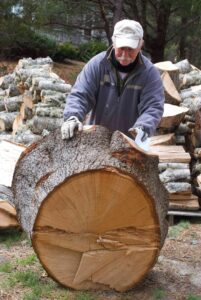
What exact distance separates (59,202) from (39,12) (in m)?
9.84

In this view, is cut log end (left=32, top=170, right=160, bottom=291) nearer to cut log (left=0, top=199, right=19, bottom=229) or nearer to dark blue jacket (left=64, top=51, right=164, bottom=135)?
dark blue jacket (left=64, top=51, right=164, bottom=135)

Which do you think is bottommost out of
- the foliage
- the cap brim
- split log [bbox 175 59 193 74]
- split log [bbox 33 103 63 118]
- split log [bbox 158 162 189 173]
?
the foliage

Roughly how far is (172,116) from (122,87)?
95.5 inches

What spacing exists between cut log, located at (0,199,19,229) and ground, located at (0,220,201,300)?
0.13 meters

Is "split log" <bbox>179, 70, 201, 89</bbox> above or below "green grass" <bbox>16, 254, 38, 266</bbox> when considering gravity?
above

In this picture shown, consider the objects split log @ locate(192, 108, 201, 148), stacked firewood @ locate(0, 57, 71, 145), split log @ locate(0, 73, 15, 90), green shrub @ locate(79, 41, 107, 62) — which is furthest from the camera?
green shrub @ locate(79, 41, 107, 62)

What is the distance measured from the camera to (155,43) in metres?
14.0

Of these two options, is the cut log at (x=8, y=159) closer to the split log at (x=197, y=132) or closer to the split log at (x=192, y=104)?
Result: the split log at (x=197, y=132)

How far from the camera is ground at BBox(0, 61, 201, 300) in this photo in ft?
11.3

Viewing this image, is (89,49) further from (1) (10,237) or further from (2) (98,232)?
(2) (98,232)

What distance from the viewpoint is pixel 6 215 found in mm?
4613

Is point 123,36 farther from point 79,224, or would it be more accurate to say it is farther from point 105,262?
point 105,262

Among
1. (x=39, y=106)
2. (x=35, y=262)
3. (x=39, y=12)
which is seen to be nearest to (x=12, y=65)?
(x=39, y=12)

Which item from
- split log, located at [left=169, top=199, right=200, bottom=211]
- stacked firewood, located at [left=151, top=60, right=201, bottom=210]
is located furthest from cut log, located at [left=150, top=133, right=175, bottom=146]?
split log, located at [left=169, top=199, right=200, bottom=211]
